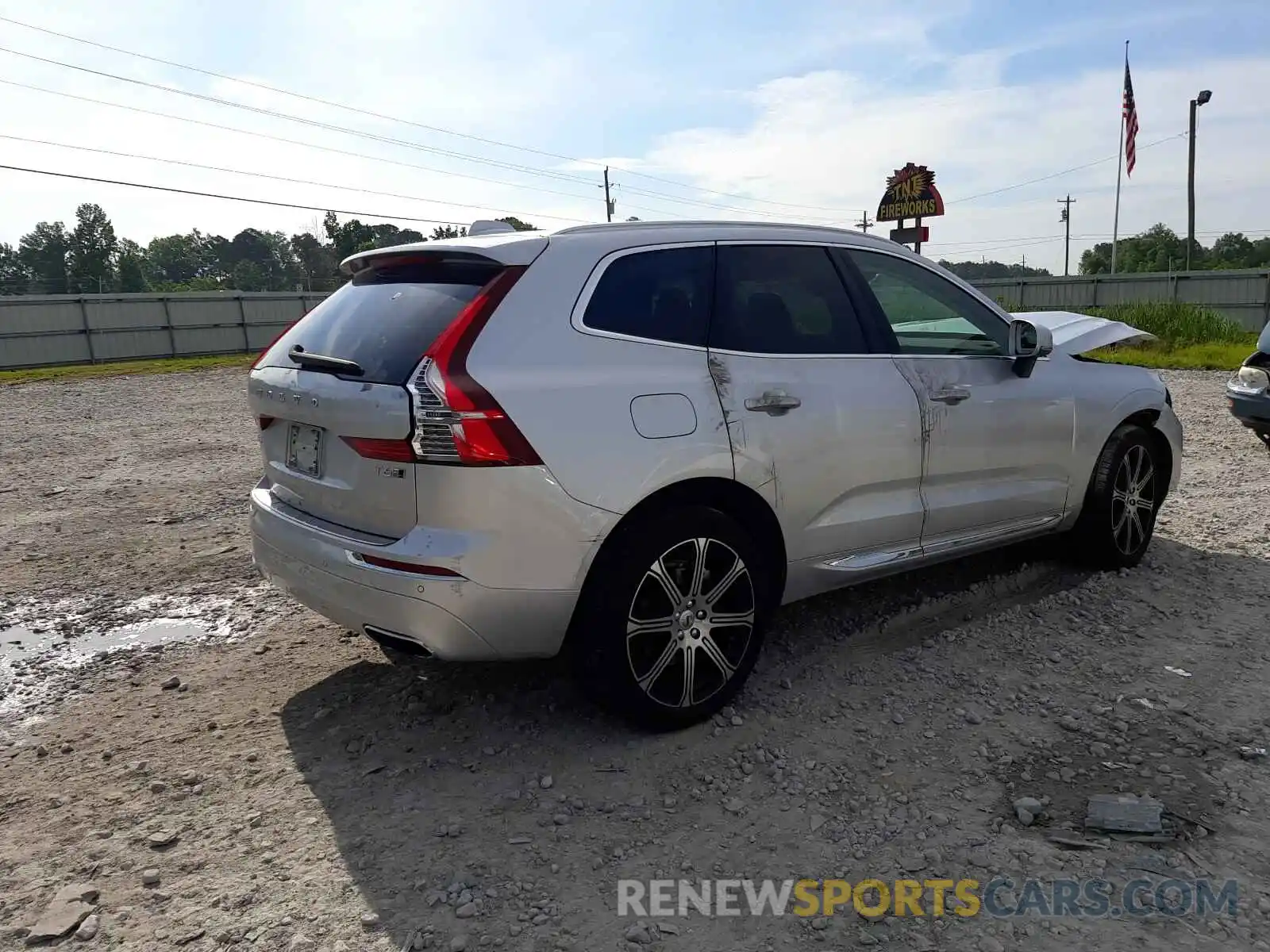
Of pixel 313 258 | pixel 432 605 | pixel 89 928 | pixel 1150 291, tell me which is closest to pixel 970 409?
pixel 432 605

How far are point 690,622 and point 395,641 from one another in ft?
3.32

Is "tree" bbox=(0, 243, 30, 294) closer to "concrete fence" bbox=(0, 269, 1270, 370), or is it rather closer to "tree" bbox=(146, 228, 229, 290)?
"tree" bbox=(146, 228, 229, 290)

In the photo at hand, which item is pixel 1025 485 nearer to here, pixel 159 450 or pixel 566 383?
pixel 566 383

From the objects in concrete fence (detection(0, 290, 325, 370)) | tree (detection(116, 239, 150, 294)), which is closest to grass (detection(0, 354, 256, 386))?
concrete fence (detection(0, 290, 325, 370))

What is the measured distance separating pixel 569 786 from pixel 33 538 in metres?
4.99

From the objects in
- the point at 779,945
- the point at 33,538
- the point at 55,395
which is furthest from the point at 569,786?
the point at 55,395

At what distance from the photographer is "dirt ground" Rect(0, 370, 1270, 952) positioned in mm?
2514

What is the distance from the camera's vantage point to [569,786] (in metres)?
3.16

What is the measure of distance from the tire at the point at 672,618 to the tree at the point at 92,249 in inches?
3233

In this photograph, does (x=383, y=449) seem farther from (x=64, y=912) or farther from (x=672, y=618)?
(x=64, y=912)

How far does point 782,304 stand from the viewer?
379 centimetres

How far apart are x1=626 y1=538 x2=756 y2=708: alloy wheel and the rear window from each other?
1.07m

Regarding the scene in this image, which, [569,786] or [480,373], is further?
[569,786]

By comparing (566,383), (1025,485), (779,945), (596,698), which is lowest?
(779,945)
